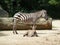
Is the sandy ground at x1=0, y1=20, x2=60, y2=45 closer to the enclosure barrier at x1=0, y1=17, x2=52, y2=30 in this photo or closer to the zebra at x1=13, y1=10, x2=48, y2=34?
the zebra at x1=13, y1=10, x2=48, y2=34

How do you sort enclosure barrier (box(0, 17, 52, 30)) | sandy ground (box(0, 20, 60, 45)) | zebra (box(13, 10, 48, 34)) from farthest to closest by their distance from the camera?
enclosure barrier (box(0, 17, 52, 30))
zebra (box(13, 10, 48, 34))
sandy ground (box(0, 20, 60, 45))

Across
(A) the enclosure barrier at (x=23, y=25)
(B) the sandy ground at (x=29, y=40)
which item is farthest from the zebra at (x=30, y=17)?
(B) the sandy ground at (x=29, y=40)

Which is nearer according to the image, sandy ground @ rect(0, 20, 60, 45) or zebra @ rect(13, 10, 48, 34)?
sandy ground @ rect(0, 20, 60, 45)

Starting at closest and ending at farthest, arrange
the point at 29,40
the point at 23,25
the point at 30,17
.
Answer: the point at 29,40 → the point at 30,17 → the point at 23,25

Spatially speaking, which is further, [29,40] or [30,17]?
[30,17]

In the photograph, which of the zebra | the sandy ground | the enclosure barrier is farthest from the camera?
the enclosure barrier

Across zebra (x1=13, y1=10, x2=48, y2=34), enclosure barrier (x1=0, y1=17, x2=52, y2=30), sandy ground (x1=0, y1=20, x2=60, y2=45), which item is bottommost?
sandy ground (x1=0, y1=20, x2=60, y2=45)

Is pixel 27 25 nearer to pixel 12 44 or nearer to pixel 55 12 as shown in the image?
pixel 12 44

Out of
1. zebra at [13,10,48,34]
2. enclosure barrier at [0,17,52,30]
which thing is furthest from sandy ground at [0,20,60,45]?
enclosure barrier at [0,17,52,30]

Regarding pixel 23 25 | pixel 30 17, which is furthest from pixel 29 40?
pixel 23 25

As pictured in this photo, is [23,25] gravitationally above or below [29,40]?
above

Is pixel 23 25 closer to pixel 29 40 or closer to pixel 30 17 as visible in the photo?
pixel 30 17

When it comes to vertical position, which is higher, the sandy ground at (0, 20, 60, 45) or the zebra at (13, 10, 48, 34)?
the zebra at (13, 10, 48, 34)

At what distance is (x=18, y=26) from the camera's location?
14406 mm
